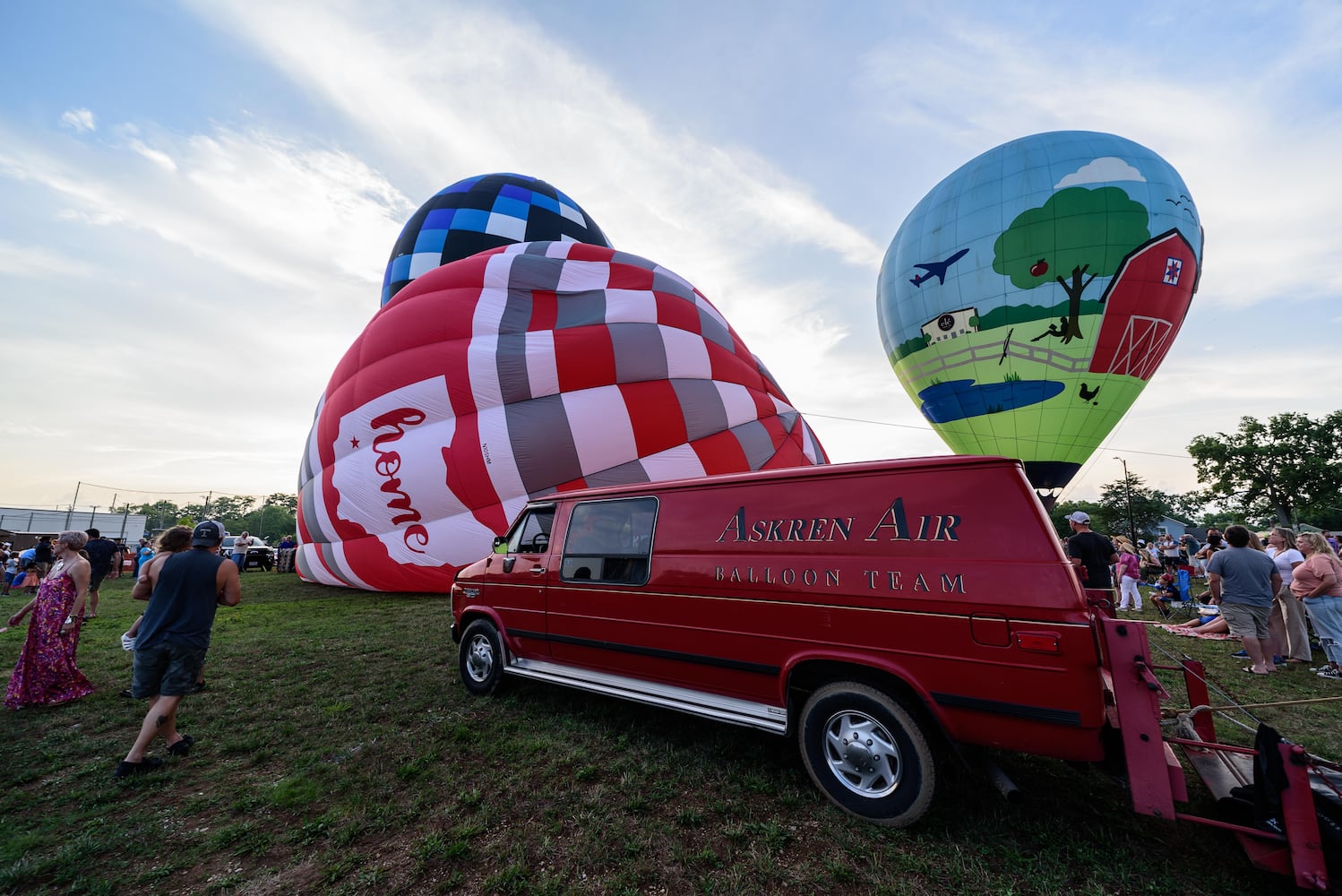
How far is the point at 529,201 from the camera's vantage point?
17625 millimetres

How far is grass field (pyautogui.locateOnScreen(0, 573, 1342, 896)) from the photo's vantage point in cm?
292

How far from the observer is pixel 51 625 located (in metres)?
5.70

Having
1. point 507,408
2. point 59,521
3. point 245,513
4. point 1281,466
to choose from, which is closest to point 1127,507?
point 1281,466

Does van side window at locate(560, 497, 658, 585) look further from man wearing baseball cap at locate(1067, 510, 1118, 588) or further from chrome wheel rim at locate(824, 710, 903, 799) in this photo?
man wearing baseball cap at locate(1067, 510, 1118, 588)

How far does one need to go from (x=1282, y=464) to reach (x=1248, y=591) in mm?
57214

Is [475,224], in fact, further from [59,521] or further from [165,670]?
[59,521]

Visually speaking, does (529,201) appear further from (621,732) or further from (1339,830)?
(1339,830)

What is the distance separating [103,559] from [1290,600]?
21895 mm

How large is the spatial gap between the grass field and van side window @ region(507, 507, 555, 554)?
5.28 ft

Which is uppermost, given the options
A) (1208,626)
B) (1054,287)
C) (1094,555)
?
(1054,287)

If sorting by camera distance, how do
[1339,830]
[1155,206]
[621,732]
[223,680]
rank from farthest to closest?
1. [1155,206]
2. [223,680]
3. [621,732]
4. [1339,830]

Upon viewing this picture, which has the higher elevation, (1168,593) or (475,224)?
(475,224)

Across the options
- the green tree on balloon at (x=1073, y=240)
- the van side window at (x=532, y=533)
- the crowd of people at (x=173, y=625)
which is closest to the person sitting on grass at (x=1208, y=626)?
the green tree on balloon at (x=1073, y=240)

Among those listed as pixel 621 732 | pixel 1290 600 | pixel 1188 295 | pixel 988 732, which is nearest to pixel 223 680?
pixel 621 732
